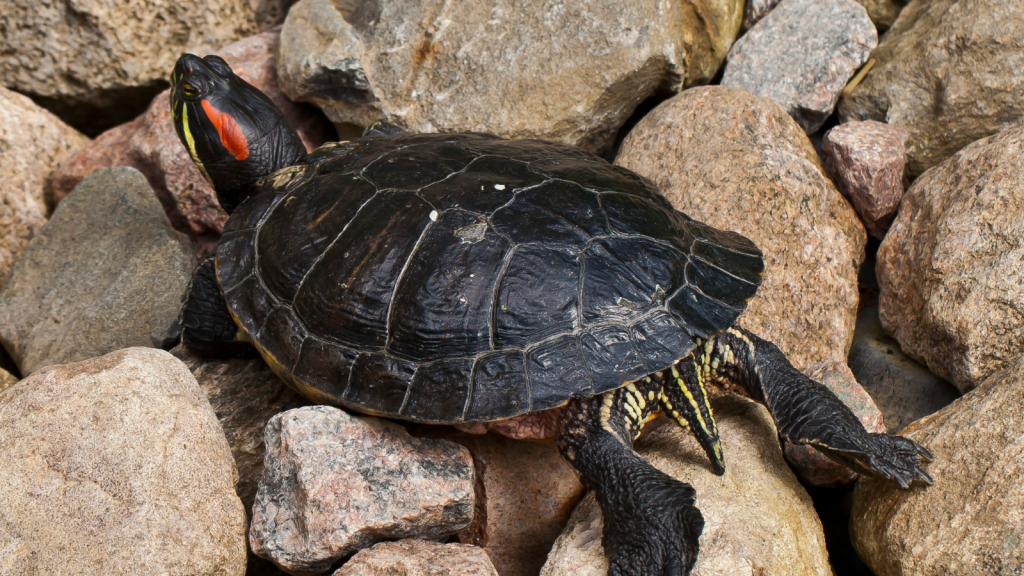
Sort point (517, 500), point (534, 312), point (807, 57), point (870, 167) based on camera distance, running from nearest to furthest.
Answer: point (534, 312)
point (517, 500)
point (870, 167)
point (807, 57)

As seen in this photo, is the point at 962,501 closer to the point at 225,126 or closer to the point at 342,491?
the point at 342,491

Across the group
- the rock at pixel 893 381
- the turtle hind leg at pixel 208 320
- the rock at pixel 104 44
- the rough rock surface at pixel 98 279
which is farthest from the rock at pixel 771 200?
the rock at pixel 104 44

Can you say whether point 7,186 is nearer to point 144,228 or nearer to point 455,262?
point 144,228

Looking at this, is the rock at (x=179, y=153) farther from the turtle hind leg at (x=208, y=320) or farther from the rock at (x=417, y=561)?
the rock at (x=417, y=561)

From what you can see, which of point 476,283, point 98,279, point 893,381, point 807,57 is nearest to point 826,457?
point 893,381

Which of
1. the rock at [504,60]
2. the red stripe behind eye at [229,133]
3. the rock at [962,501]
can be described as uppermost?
the rock at [504,60]

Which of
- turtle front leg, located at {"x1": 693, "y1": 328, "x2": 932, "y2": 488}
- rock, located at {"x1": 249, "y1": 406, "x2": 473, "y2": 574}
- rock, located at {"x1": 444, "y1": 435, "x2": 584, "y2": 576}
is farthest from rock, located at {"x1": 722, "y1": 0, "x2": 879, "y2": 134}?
rock, located at {"x1": 249, "y1": 406, "x2": 473, "y2": 574}
